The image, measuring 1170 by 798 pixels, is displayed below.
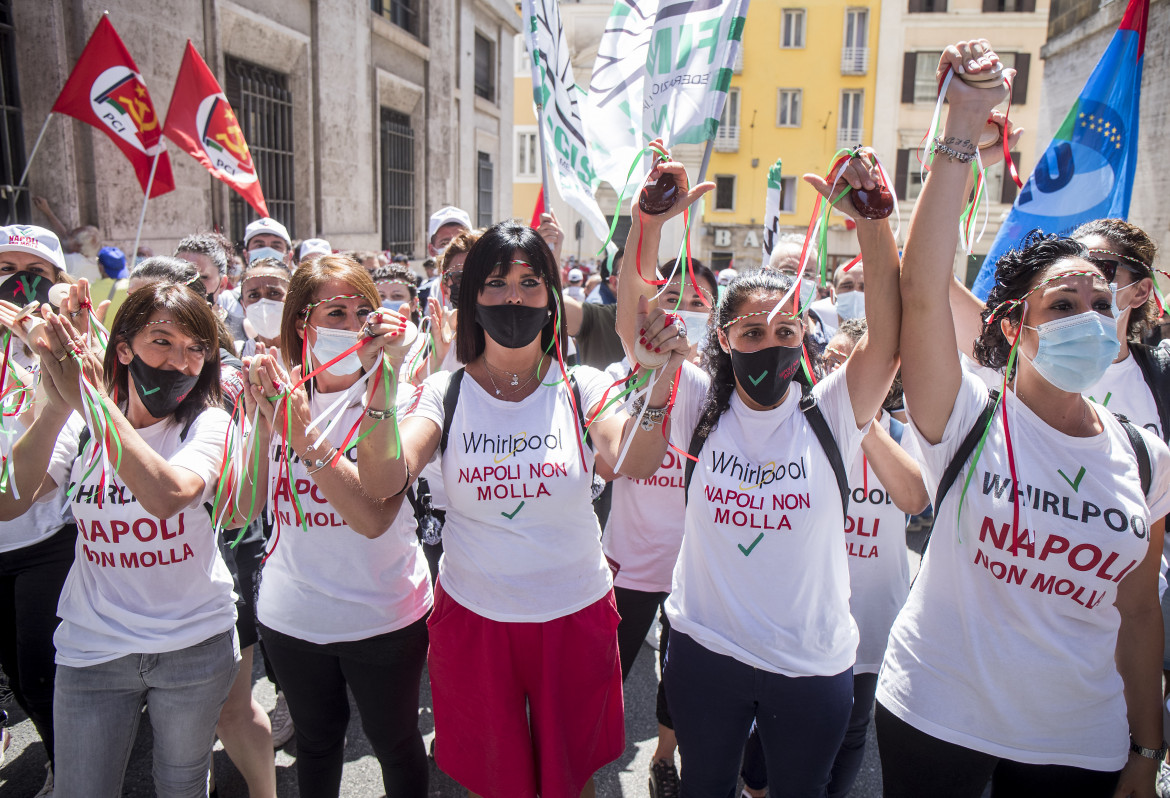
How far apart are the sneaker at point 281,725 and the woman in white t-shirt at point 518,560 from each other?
4.57 ft

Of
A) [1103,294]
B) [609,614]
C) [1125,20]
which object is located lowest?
[609,614]

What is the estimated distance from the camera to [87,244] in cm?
679

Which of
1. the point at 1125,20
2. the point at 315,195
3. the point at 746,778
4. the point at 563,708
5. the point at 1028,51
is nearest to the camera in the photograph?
the point at 563,708

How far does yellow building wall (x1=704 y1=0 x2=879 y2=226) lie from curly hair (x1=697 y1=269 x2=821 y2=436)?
25.9m

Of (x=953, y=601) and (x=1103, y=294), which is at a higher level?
(x=1103, y=294)

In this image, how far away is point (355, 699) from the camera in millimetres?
2414

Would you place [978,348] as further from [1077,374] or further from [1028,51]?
[1028,51]

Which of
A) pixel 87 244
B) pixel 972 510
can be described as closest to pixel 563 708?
pixel 972 510

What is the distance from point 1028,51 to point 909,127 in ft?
15.3

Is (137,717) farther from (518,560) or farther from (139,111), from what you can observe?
(139,111)

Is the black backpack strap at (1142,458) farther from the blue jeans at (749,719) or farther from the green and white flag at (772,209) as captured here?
the green and white flag at (772,209)

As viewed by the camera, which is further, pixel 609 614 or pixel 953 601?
pixel 609 614

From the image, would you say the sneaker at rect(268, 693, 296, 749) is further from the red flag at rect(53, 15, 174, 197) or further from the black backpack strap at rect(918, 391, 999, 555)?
the red flag at rect(53, 15, 174, 197)

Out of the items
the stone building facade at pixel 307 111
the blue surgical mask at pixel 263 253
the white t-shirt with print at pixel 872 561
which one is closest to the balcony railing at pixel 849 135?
the stone building facade at pixel 307 111
